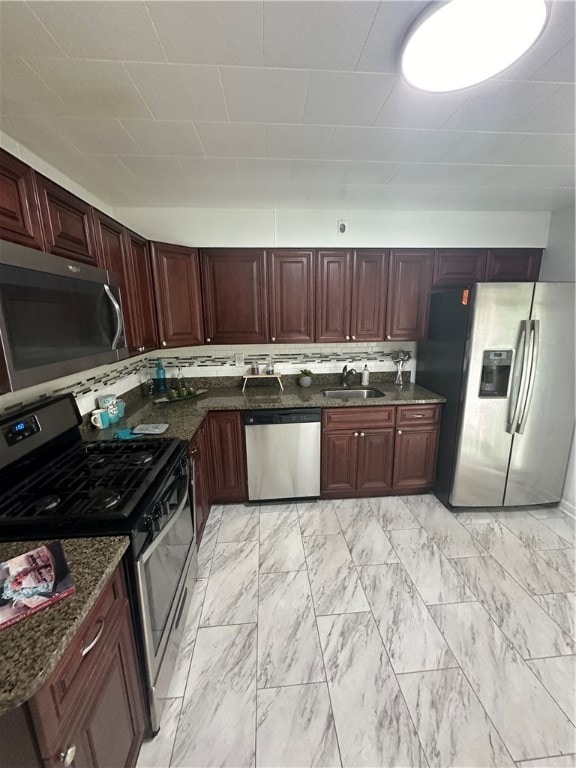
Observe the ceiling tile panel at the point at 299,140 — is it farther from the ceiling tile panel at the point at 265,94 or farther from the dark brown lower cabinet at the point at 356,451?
the dark brown lower cabinet at the point at 356,451

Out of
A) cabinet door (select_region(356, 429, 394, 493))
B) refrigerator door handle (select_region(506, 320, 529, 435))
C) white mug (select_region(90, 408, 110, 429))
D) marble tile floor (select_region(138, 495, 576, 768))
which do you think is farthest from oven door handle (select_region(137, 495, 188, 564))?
refrigerator door handle (select_region(506, 320, 529, 435))

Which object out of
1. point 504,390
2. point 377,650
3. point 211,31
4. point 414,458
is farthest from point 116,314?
point 504,390

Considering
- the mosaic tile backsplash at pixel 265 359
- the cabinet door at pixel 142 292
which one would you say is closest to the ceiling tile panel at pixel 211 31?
the cabinet door at pixel 142 292

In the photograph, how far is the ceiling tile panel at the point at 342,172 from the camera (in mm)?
1873

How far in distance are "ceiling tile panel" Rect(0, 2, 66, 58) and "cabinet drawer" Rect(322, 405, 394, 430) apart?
2325mm

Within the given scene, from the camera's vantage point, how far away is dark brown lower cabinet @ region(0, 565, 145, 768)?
0.67 metres

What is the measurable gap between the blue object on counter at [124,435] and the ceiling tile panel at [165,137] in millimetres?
1612

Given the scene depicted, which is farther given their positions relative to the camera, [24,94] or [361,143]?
[361,143]

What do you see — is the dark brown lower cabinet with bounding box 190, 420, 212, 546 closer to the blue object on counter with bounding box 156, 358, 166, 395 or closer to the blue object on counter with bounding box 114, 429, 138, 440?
the blue object on counter with bounding box 114, 429, 138, 440

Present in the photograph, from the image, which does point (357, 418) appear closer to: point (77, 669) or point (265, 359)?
point (265, 359)

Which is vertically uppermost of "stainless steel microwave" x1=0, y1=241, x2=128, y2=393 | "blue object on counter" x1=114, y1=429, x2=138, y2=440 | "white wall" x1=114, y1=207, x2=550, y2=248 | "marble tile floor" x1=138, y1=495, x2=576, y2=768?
"white wall" x1=114, y1=207, x2=550, y2=248

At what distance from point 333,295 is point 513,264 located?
5.58 ft

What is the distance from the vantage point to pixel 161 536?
128cm

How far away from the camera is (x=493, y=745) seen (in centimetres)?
121
